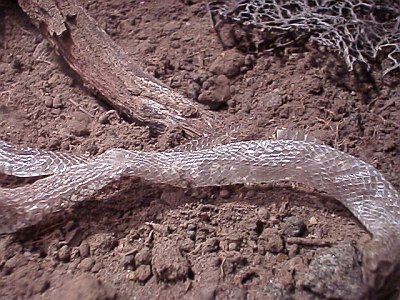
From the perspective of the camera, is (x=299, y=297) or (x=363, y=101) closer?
(x=299, y=297)

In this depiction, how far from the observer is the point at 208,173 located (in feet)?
4.89

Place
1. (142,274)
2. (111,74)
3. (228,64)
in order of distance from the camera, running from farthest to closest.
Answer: (228,64) → (111,74) → (142,274)

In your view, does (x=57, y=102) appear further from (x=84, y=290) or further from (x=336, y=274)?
(x=336, y=274)

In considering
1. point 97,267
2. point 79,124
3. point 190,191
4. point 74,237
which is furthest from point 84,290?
point 79,124

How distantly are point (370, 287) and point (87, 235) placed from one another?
73 centimetres

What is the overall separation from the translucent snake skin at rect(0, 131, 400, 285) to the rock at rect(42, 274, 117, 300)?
0.86 ft

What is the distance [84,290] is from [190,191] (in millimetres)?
428

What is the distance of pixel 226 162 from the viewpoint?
59.2 inches

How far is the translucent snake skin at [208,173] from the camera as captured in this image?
1.42m

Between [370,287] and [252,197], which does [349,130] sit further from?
[370,287]

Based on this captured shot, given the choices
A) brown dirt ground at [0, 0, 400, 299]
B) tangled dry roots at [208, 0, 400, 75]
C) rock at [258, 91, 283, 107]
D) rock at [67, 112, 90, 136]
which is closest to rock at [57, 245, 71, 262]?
brown dirt ground at [0, 0, 400, 299]

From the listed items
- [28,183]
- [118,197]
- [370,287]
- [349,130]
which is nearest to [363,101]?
[349,130]

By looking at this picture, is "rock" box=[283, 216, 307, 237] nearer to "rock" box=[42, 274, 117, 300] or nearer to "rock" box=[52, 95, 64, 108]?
"rock" box=[42, 274, 117, 300]

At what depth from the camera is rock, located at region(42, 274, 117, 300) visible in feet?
3.92
